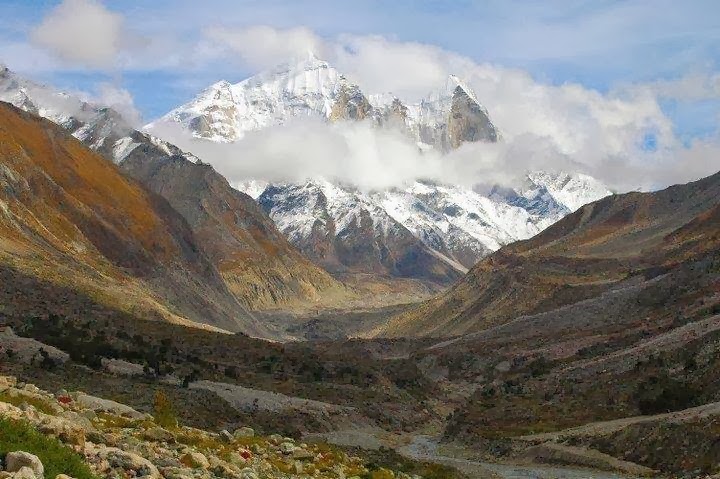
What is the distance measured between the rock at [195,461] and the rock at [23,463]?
828 centimetres

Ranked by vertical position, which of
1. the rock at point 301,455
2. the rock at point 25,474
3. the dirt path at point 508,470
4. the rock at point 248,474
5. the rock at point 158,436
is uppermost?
the rock at point 25,474

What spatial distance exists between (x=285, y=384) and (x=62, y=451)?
7886 cm

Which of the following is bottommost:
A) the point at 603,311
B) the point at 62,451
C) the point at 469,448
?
the point at 469,448

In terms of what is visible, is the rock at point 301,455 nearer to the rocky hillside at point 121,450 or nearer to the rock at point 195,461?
the rocky hillside at point 121,450

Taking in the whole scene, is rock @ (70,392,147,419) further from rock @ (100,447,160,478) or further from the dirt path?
the dirt path

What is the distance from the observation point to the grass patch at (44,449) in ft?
60.8

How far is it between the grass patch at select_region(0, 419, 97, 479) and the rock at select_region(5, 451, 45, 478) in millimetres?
563

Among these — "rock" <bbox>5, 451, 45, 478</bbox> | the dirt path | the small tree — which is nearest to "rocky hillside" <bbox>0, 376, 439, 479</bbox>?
"rock" <bbox>5, 451, 45, 478</bbox>

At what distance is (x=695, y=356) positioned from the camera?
8006 cm

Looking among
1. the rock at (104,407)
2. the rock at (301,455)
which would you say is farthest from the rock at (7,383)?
the rock at (301,455)

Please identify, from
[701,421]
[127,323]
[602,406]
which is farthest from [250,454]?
[127,323]

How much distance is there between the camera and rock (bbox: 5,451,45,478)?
56.3 feet

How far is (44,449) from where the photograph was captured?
766 inches

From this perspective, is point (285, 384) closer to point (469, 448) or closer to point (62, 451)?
point (469, 448)
